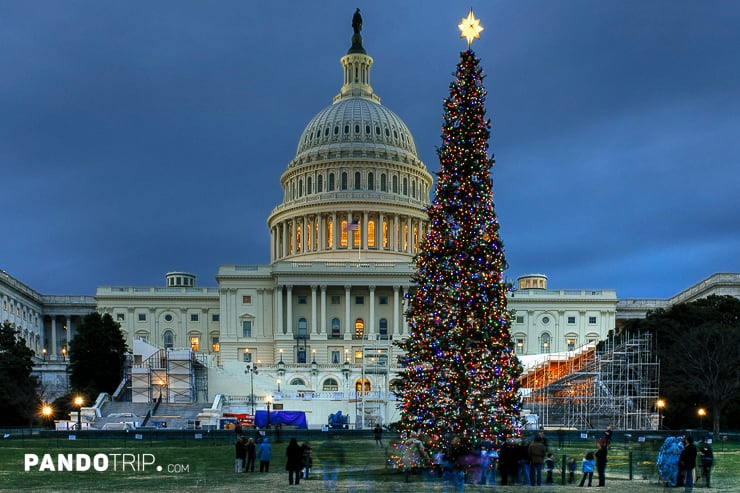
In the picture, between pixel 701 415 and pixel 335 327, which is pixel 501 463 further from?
pixel 335 327

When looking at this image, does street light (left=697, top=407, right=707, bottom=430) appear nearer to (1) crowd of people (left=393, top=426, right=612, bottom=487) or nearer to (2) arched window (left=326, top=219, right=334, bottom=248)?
(1) crowd of people (left=393, top=426, right=612, bottom=487)

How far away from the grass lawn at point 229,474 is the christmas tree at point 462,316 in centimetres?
225

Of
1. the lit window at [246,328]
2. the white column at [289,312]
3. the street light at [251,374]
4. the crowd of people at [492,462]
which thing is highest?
the white column at [289,312]

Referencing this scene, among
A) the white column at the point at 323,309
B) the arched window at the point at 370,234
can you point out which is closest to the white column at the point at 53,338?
the white column at the point at 323,309

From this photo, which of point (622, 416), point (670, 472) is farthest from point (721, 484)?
point (622, 416)

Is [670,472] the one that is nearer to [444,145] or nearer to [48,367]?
[444,145]

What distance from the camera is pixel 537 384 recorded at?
93.4 meters

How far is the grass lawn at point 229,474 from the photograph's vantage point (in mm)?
28547

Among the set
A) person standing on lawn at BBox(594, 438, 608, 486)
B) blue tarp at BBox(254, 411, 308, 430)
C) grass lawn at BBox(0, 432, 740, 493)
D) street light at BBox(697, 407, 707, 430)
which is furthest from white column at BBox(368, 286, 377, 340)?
person standing on lawn at BBox(594, 438, 608, 486)

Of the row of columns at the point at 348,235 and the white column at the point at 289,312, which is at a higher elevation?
the row of columns at the point at 348,235

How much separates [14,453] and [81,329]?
5187cm

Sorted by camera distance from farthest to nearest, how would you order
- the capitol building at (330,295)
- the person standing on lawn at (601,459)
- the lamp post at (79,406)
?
the capitol building at (330,295) < the lamp post at (79,406) < the person standing on lawn at (601,459)

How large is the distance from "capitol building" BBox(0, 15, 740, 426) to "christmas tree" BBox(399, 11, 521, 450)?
212 feet

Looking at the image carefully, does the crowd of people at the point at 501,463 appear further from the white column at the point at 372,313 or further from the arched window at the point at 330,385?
the white column at the point at 372,313
